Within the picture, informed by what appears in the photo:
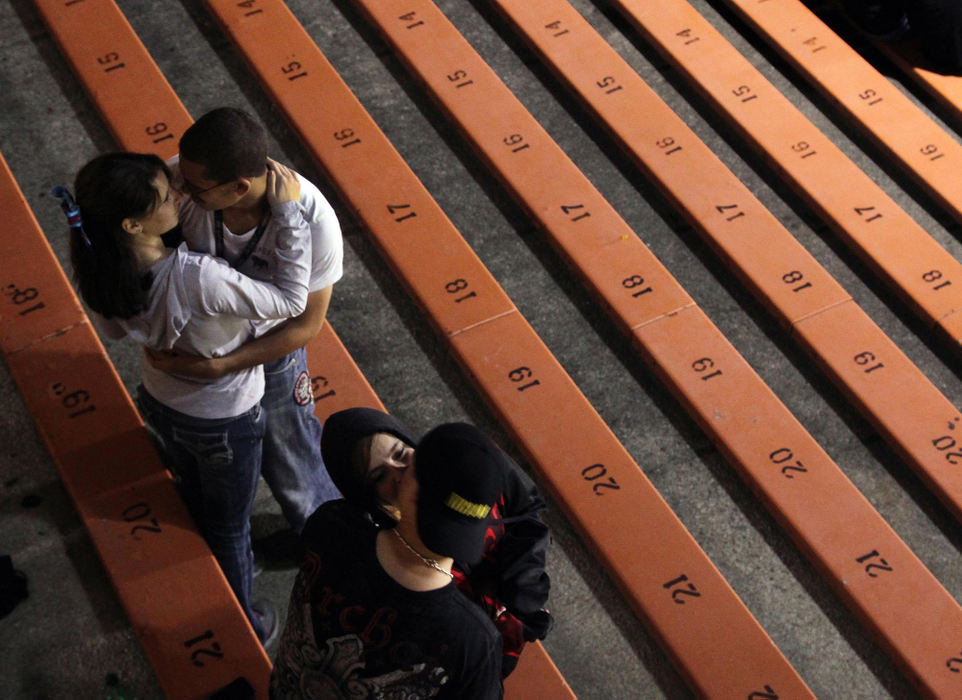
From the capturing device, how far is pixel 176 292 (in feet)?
8.46

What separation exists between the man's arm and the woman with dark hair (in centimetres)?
3

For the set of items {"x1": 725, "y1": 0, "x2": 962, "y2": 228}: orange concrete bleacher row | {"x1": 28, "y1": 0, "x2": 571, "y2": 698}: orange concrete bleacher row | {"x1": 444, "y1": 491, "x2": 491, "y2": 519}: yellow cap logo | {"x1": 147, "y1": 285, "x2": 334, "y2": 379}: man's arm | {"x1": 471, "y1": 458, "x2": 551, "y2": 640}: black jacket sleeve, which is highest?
{"x1": 444, "y1": 491, "x2": 491, "y2": 519}: yellow cap logo

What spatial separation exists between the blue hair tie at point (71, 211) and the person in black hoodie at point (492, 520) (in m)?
0.76

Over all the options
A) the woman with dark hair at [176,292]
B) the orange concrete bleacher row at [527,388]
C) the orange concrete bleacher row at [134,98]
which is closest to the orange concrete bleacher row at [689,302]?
the orange concrete bleacher row at [527,388]

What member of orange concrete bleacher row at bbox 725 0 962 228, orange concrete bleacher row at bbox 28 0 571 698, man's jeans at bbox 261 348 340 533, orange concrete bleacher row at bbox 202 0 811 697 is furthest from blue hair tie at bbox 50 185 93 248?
orange concrete bleacher row at bbox 725 0 962 228

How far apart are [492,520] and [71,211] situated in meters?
1.27

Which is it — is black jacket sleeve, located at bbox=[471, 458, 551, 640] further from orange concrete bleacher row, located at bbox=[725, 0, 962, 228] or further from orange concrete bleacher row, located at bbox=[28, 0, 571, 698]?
orange concrete bleacher row, located at bbox=[725, 0, 962, 228]

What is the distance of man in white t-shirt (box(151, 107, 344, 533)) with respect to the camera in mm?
2562

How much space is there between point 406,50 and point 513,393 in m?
2.12

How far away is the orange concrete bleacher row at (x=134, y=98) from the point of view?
401cm

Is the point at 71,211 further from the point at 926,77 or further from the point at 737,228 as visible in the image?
the point at 926,77

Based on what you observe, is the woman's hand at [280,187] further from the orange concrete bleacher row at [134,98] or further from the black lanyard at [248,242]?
the orange concrete bleacher row at [134,98]

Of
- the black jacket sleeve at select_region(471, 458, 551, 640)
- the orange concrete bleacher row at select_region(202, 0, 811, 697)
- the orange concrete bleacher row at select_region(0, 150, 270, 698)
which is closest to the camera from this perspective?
the black jacket sleeve at select_region(471, 458, 551, 640)

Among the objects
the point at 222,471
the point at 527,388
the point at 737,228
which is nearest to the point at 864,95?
the point at 737,228
